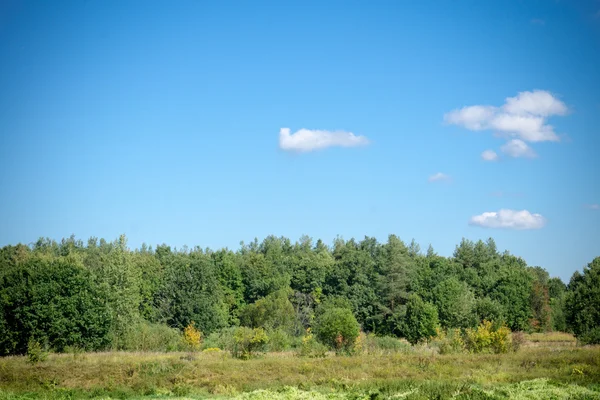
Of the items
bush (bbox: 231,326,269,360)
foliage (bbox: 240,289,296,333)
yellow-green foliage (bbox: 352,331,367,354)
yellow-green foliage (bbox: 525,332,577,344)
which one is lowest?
yellow-green foliage (bbox: 525,332,577,344)

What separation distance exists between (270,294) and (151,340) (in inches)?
1253

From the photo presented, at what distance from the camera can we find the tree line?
174 ft

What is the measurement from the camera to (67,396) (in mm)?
29891

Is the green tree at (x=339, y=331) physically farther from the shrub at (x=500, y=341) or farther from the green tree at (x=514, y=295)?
the green tree at (x=514, y=295)

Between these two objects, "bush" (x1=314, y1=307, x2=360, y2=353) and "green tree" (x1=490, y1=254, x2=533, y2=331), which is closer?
"bush" (x1=314, y1=307, x2=360, y2=353)

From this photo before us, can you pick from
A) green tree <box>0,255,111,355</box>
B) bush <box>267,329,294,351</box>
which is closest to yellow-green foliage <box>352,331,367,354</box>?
bush <box>267,329,294,351</box>

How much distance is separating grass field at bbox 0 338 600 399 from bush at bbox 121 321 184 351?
13.3m

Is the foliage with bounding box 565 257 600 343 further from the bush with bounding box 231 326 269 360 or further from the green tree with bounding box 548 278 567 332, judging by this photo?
the bush with bounding box 231 326 269 360

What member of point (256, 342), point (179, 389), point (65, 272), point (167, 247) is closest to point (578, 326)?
point (256, 342)

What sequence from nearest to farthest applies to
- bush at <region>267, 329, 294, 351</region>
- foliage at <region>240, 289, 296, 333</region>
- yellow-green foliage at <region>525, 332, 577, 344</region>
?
bush at <region>267, 329, 294, 351</region> < yellow-green foliage at <region>525, 332, 577, 344</region> < foliage at <region>240, 289, 296, 333</region>

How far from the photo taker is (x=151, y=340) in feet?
177

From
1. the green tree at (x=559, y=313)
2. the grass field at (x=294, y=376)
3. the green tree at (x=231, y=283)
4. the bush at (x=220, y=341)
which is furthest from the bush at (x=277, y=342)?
the green tree at (x=559, y=313)

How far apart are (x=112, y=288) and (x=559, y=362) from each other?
143 ft

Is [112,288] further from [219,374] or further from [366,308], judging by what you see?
[366,308]
